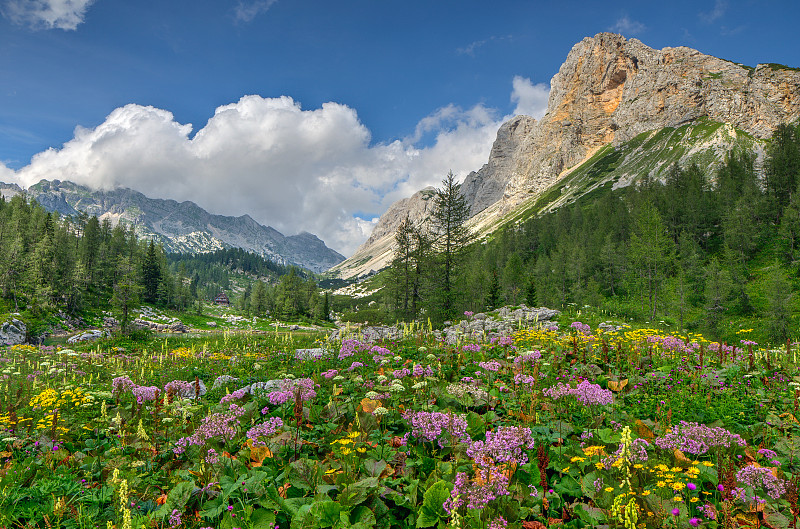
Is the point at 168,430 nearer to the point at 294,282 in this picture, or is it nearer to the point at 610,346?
the point at 610,346

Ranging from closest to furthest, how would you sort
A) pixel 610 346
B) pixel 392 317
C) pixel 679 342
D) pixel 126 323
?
pixel 679 342 < pixel 610 346 < pixel 126 323 < pixel 392 317

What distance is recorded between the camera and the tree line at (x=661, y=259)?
36031 mm

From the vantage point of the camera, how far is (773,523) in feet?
10.5

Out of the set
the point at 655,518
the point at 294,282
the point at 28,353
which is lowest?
the point at 28,353

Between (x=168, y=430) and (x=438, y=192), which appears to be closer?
(x=168, y=430)

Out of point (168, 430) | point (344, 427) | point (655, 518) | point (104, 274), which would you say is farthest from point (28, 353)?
point (104, 274)

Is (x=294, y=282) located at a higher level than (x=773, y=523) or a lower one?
higher

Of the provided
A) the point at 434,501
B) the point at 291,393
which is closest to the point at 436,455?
the point at 434,501

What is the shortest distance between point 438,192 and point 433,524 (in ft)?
115

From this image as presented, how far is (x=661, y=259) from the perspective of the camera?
5450 centimetres

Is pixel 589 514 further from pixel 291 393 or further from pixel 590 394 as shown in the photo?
pixel 291 393

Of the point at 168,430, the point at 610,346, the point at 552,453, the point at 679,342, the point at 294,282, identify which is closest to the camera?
the point at 552,453

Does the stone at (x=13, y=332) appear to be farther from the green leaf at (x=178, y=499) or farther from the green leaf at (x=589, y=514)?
the green leaf at (x=589, y=514)

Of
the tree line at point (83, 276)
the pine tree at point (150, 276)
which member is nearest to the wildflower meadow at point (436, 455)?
the tree line at point (83, 276)
